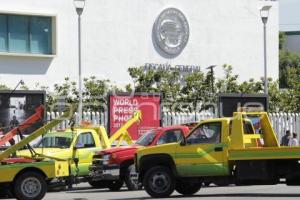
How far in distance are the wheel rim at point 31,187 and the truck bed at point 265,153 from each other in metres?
4.63

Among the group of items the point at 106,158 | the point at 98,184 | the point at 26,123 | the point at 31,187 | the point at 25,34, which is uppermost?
the point at 25,34

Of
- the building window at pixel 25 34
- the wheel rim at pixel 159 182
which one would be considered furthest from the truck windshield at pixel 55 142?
the building window at pixel 25 34

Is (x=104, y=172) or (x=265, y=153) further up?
(x=265, y=153)

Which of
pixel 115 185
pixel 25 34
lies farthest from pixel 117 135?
pixel 25 34

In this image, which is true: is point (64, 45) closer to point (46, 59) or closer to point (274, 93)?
point (46, 59)

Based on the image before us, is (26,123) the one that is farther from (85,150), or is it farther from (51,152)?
(85,150)

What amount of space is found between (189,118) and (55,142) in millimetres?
13977

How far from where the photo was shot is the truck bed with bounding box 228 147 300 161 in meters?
19.1

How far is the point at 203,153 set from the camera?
19719 millimetres

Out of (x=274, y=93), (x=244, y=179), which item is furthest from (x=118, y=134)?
(x=274, y=93)

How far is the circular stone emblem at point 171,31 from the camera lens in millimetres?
49125

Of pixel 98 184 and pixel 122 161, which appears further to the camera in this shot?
pixel 98 184

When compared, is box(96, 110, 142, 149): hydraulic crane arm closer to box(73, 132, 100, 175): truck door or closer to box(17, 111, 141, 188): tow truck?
box(17, 111, 141, 188): tow truck

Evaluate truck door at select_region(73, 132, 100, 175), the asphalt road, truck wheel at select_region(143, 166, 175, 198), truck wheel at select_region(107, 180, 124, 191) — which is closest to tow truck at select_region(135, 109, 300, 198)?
truck wheel at select_region(143, 166, 175, 198)
